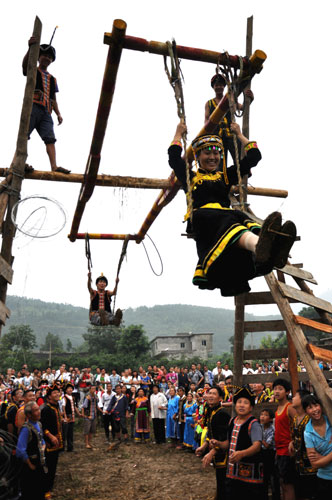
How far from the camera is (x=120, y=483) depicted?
8.20 m

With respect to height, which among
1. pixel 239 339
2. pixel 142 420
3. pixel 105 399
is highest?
pixel 239 339

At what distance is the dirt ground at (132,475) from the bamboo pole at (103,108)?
5166 mm

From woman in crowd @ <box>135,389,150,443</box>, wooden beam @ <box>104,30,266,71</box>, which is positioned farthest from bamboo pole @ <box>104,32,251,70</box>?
woman in crowd @ <box>135,389,150,443</box>

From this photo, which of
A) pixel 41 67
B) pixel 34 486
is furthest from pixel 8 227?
pixel 34 486

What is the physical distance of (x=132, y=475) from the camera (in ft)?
29.1

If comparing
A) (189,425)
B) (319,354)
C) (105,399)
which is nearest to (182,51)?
(319,354)

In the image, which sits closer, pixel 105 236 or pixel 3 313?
pixel 3 313

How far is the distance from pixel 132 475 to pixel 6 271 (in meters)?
6.43

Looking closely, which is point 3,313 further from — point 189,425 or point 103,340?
point 103,340

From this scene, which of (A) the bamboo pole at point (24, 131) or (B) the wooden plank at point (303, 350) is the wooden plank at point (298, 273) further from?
(A) the bamboo pole at point (24, 131)

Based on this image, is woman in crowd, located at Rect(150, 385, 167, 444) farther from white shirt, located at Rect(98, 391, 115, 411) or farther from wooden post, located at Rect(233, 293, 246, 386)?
wooden post, located at Rect(233, 293, 246, 386)

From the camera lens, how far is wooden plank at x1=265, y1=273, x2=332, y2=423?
153 inches

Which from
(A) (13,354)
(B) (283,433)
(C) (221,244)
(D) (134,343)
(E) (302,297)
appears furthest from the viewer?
(A) (13,354)

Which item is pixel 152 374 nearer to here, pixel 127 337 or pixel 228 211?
pixel 228 211
